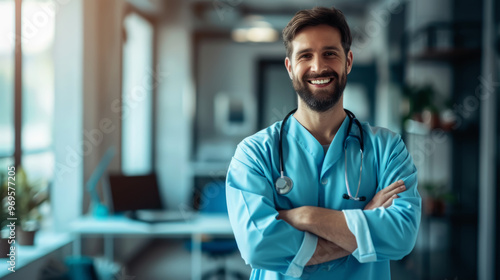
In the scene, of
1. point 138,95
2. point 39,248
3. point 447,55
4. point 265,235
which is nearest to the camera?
point 265,235

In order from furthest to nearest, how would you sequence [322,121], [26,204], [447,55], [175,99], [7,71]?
[175,99], [447,55], [7,71], [26,204], [322,121]

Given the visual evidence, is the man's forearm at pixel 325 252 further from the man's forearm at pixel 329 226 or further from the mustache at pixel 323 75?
the mustache at pixel 323 75

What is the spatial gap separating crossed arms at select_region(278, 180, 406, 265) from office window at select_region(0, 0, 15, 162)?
6.10 ft

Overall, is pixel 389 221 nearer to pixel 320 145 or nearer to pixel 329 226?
pixel 329 226

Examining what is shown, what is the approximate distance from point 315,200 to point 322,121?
0.22 metres

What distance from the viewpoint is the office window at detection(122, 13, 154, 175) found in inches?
183

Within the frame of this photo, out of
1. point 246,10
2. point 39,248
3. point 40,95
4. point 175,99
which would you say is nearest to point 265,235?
point 39,248

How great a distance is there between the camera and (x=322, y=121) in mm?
1314

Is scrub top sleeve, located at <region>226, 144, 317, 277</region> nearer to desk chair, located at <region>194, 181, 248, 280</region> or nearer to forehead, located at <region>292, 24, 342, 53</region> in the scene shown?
forehead, located at <region>292, 24, 342, 53</region>

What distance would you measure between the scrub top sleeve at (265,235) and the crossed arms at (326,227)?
2cm

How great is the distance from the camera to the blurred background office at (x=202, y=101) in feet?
10.8

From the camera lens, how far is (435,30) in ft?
12.4

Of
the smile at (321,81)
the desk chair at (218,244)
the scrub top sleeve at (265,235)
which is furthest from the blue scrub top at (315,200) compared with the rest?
the desk chair at (218,244)

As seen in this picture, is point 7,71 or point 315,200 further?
point 7,71
